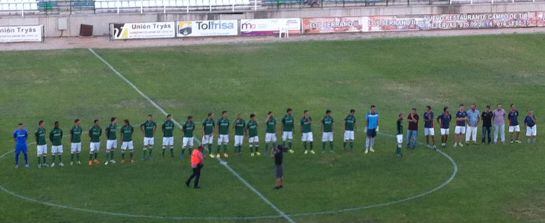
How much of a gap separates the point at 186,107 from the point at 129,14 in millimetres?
19923

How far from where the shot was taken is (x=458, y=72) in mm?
61875

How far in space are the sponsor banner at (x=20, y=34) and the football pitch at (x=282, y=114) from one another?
277 centimetres

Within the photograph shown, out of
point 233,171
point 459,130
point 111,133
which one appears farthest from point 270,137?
point 459,130

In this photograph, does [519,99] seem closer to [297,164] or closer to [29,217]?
[297,164]

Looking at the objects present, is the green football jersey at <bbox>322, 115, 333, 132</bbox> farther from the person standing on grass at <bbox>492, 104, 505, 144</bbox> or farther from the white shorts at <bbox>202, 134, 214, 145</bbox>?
the person standing on grass at <bbox>492, 104, 505, 144</bbox>

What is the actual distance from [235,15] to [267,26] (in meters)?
3.16

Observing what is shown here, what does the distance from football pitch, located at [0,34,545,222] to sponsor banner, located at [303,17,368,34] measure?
2.85 metres

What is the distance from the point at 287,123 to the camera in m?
43.5

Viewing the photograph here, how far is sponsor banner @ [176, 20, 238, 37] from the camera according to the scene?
2746 inches

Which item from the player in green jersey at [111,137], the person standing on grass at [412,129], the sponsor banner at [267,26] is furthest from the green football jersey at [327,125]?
the sponsor banner at [267,26]

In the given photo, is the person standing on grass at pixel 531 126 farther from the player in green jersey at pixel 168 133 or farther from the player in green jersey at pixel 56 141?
the player in green jersey at pixel 56 141

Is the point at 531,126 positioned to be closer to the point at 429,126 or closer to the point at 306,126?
the point at 429,126

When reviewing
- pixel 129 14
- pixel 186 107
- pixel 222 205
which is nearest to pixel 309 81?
pixel 186 107

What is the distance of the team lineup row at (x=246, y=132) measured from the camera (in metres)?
41.4
